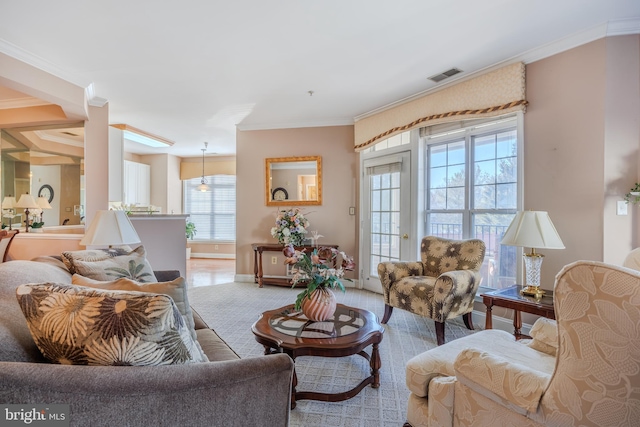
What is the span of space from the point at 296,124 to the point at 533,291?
3887mm

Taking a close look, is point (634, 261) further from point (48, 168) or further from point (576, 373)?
point (48, 168)

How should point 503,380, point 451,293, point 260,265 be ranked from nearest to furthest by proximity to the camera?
point 503,380, point 451,293, point 260,265

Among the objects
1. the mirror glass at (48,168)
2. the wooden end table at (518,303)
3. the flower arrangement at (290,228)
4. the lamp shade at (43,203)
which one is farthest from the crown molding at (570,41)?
the lamp shade at (43,203)

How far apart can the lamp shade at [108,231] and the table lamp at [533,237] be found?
2.88 meters

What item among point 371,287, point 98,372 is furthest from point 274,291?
point 98,372

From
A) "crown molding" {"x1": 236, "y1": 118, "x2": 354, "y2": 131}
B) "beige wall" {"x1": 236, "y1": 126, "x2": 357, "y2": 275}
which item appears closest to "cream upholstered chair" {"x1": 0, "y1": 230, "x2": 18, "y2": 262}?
"beige wall" {"x1": 236, "y1": 126, "x2": 357, "y2": 275}

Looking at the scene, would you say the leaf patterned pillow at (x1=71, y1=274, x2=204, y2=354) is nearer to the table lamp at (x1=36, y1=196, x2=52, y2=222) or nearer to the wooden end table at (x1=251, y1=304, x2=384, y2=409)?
the wooden end table at (x1=251, y1=304, x2=384, y2=409)

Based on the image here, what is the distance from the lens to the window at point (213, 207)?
812cm

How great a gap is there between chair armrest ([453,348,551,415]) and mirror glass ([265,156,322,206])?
3862 mm

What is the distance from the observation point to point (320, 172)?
195 inches

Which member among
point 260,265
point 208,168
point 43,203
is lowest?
point 260,265

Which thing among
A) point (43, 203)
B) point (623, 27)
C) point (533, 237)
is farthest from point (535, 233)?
point (43, 203)

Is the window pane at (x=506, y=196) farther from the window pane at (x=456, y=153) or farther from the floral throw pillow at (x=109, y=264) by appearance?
the floral throw pillow at (x=109, y=264)

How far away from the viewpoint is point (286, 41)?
2.69m
